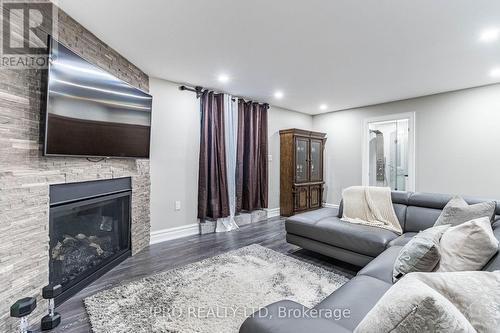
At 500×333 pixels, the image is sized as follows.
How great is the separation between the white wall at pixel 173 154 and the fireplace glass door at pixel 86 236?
616mm

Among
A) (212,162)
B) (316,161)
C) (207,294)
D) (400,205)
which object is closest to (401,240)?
(400,205)

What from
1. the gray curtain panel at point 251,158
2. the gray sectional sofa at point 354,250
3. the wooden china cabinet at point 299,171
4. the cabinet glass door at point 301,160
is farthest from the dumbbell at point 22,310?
the cabinet glass door at point 301,160

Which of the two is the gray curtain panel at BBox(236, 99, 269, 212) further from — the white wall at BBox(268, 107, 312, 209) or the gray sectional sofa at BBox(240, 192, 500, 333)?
the gray sectional sofa at BBox(240, 192, 500, 333)

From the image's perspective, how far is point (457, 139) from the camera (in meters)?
4.20

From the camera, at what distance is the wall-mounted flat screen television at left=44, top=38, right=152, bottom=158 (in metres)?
1.83

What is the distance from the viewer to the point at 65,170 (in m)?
2.08

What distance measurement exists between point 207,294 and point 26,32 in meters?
2.48

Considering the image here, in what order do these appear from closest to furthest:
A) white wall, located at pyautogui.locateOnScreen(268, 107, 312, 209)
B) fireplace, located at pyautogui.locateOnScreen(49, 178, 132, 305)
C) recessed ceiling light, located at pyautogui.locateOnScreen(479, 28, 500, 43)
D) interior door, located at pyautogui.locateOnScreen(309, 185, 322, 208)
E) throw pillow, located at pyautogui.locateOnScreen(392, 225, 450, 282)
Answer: throw pillow, located at pyautogui.locateOnScreen(392, 225, 450, 282) < fireplace, located at pyautogui.locateOnScreen(49, 178, 132, 305) < recessed ceiling light, located at pyautogui.locateOnScreen(479, 28, 500, 43) < white wall, located at pyautogui.locateOnScreen(268, 107, 312, 209) < interior door, located at pyautogui.locateOnScreen(309, 185, 322, 208)

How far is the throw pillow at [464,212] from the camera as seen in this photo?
202cm

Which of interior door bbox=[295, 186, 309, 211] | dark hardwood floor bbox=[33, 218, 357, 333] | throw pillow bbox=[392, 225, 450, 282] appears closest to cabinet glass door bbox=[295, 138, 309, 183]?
interior door bbox=[295, 186, 309, 211]

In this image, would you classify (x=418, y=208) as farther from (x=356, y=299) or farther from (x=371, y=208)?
(x=356, y=299)

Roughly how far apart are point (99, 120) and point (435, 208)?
3632mm

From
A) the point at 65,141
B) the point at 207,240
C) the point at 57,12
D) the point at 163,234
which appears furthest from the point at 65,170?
the point at 207,240

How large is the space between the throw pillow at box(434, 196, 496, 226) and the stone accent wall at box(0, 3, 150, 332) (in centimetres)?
336
